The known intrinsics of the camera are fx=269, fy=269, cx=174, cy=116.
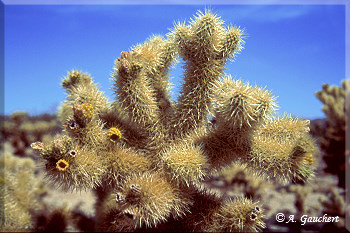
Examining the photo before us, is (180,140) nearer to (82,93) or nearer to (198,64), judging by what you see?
(198,64)

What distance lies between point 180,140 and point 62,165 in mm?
863

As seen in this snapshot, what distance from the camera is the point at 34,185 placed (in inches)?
144

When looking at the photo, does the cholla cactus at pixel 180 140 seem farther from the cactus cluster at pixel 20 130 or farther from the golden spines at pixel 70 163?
the cactus cluster at pixel 20 130

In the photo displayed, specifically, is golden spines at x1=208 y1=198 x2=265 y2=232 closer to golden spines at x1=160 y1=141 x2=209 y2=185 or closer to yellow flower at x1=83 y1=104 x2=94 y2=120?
golden spines at x1=160 y1=141 x2=209 y2=185

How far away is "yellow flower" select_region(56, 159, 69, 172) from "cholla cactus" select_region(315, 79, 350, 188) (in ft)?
19.1

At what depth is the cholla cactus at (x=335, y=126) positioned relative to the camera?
235 inches

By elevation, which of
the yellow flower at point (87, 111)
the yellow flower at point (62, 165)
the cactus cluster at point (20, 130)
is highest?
the cactus cluster at point (20, 130)

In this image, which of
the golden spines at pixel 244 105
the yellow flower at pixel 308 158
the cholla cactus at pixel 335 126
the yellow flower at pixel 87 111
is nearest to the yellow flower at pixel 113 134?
the yellow flower at pixel 87 111

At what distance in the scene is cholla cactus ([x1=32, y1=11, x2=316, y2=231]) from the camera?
1.70 meters

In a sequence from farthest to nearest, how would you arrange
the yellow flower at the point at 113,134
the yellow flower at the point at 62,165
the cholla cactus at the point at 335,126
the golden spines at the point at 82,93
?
1. the cholla cactus at the point at 335,126
2. the golden spines at the point at 82,93
3. the yellow flower at the point at 113,134
4. the yellow flower at the point at 62,165

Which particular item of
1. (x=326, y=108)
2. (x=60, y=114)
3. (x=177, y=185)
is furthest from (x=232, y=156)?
(x=326, y=108)

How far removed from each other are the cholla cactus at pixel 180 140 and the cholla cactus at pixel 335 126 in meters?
4.72

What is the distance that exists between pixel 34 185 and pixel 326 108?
267 inches

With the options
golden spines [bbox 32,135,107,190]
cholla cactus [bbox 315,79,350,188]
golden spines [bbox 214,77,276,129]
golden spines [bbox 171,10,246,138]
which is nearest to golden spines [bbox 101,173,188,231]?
golden spines [bbox 32,135,107,190]
